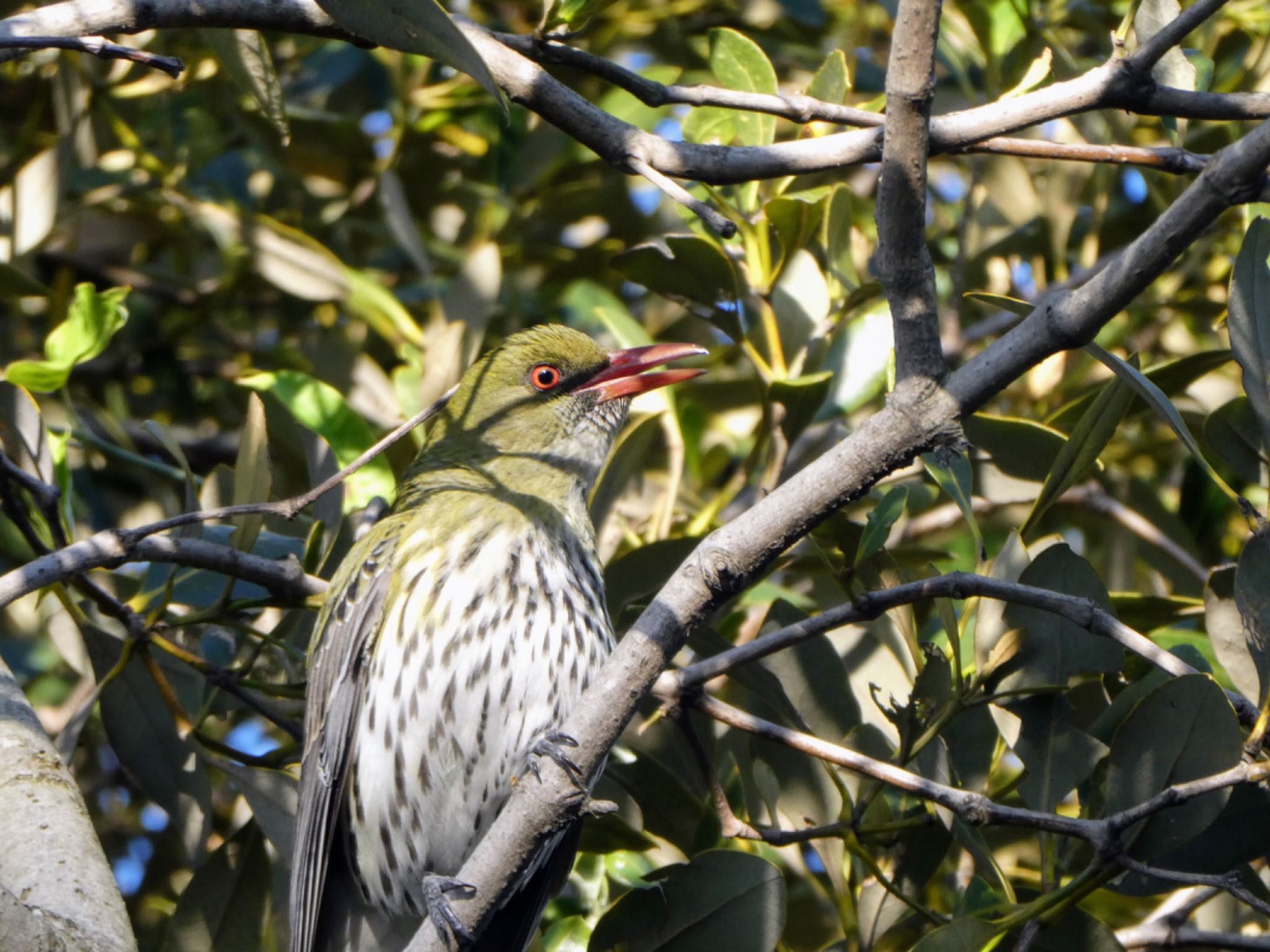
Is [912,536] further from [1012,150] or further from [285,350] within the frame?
[285,350]

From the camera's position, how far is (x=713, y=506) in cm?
364

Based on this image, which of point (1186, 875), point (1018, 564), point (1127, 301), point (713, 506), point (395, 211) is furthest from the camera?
point (395, 211)

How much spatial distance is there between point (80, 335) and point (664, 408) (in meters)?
1.48

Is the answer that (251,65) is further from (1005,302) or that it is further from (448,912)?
(448,912)

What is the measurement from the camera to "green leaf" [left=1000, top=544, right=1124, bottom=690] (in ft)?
8.16

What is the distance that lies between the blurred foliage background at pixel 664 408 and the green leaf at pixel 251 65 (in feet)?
0.03

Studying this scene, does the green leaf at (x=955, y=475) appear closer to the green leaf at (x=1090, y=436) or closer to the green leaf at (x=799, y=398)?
the green leaf at (x=1090, y=436)

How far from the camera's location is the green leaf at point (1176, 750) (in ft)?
7.15

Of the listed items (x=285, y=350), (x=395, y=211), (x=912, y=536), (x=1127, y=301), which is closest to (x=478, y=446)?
(x=395, y=211)

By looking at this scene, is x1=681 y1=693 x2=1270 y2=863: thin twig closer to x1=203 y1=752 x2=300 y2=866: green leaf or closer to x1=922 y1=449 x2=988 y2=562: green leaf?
x1=922 y1=449 x2=988 y2=562: green leaf

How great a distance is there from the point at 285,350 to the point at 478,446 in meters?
1.08

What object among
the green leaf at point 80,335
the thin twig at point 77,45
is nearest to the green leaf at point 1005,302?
the thin twig at point 77,45

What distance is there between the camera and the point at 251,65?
2.90 metres

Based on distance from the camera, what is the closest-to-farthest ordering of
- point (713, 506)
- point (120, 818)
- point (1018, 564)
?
point (1018, 564)
point (713, 506)
point (120, 818)
